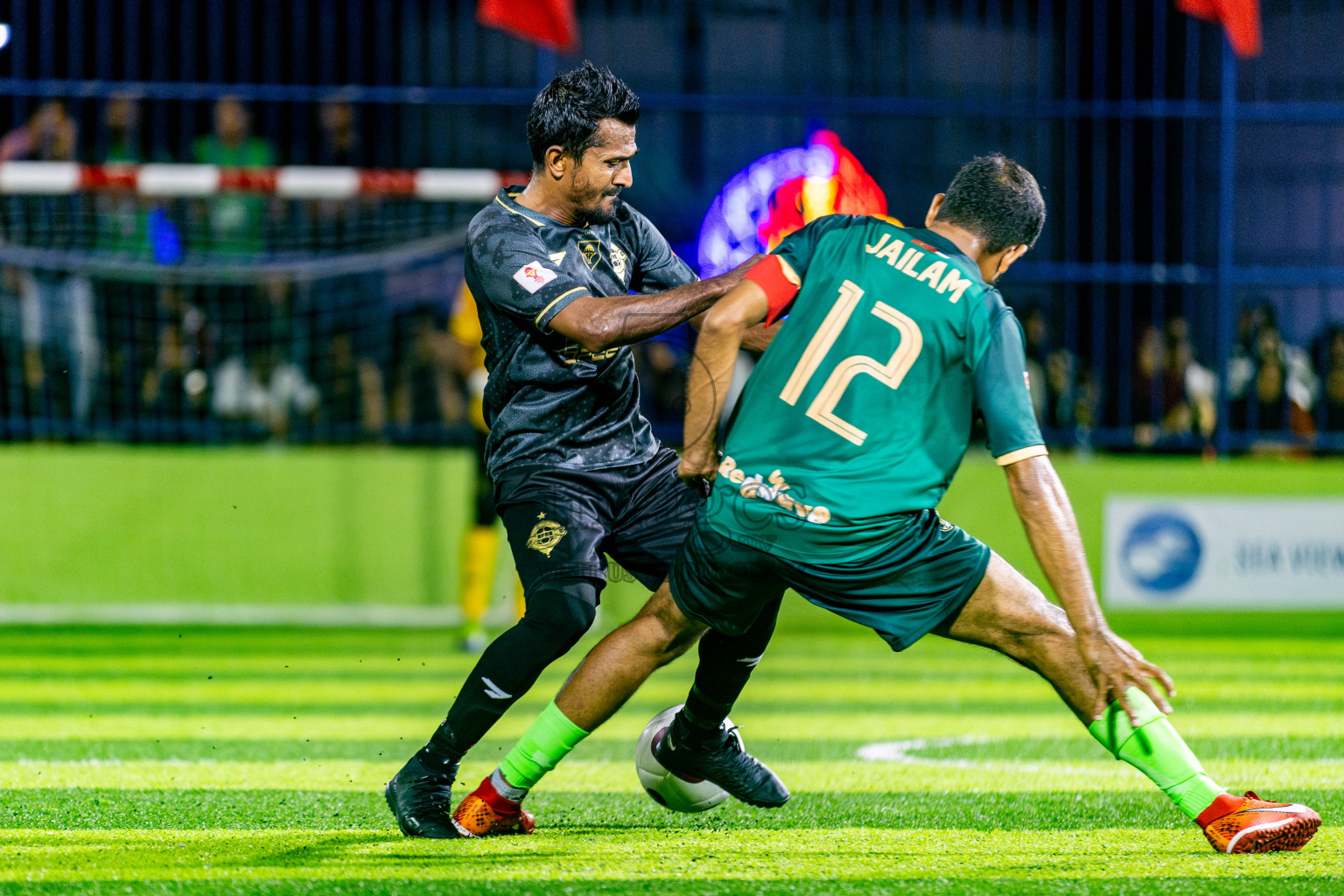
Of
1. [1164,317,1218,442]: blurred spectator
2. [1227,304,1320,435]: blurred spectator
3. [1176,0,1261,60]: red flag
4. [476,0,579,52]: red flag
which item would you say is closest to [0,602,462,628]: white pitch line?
[476,0,579,52]: red flag

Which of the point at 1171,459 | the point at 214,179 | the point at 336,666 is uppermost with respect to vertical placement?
the point at 214,179

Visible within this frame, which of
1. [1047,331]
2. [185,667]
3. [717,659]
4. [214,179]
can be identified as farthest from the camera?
[1047,331]

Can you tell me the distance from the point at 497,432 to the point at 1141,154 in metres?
9.09

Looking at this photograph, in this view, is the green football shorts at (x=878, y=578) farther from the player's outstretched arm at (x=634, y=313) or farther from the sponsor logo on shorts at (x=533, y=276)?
the sponsor logo on shorts at (x=533, y=276)

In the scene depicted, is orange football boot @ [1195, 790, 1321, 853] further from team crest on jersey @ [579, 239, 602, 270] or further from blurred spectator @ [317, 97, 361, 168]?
blurred spectator @ [317, 97, 361, 168]

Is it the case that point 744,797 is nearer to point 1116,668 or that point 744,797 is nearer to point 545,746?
point 545,746

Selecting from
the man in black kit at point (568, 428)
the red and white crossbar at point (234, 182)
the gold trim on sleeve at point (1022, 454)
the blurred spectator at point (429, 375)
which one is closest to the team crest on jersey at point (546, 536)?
the man in black kit at point (568, 428)

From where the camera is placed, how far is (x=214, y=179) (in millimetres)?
10703

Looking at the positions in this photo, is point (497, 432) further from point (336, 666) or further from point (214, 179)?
point (214, 179)

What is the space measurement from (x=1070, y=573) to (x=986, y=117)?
929 centimetres

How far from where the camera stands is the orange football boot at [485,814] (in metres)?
4.44

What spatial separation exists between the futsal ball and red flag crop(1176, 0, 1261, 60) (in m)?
8.44

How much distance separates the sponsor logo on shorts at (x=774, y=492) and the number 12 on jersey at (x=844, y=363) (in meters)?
0.18

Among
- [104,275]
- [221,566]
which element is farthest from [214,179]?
[221,566]
